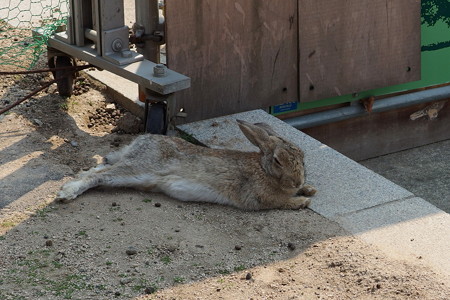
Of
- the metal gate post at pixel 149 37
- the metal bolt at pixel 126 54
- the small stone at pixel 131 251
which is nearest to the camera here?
the small stone at pixel 131 251

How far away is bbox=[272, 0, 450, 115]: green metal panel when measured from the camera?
888 cm

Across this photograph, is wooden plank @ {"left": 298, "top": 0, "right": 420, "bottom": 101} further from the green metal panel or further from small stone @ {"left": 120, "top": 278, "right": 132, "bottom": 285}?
small stone @ {"left": 120, "top": 278, "right": 132, "bottom": 285}

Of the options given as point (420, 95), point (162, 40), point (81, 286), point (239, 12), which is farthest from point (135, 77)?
point (420, 95)

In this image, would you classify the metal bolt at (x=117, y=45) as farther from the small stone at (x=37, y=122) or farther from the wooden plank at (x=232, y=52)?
the small stone at (x=37, y=122)

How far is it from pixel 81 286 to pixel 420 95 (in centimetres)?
512

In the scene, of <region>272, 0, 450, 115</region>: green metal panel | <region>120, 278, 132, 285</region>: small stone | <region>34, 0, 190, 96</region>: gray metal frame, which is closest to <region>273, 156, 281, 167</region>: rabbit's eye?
<region>34, 0, 190, 96</region>: gray metal frame

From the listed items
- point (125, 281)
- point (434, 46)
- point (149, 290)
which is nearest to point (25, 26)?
point (434, 46)

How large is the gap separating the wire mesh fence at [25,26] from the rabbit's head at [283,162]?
8.05 ft

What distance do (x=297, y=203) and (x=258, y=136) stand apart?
0.53 metres

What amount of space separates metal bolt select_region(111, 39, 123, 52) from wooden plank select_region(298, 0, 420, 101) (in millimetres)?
1638

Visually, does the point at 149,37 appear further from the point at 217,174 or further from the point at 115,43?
the point at 217,174

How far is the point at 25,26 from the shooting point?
8570mm

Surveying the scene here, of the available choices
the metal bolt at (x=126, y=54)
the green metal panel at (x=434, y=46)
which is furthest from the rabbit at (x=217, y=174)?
the green metal panel at (x=434, y=46)

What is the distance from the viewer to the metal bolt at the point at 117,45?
23.0ft
